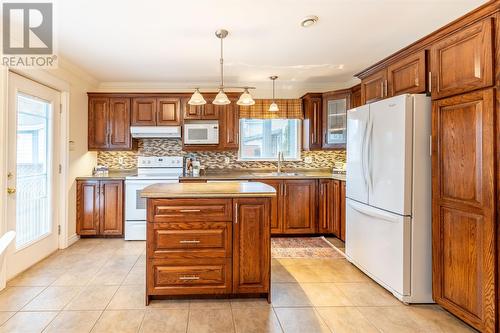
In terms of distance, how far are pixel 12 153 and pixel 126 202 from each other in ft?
4.98

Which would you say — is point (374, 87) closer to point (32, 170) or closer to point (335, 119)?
point (335, 119)

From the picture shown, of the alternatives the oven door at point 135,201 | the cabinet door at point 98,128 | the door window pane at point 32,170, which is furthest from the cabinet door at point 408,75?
the cabinet door at point 98,128

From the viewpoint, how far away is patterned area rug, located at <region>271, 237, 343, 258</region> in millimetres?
3504

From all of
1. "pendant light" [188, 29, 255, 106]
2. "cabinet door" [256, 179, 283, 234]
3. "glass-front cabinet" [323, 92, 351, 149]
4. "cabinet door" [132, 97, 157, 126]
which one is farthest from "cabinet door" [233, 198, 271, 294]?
"cabinet door" [132, 97, 157, 126]

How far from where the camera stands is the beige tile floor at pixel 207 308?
2.03m

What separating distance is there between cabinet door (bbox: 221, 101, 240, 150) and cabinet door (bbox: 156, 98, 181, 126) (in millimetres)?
671

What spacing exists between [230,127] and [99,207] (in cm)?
219

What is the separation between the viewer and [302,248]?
3.76m

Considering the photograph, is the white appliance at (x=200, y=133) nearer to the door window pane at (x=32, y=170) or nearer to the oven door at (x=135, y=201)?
the oven door at (x=135, y=201)

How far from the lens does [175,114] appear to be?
436 centimetres

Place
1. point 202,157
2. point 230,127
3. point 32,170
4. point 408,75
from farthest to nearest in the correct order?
point 202,157 → point 230,127 → point 32,170 → point 408,75

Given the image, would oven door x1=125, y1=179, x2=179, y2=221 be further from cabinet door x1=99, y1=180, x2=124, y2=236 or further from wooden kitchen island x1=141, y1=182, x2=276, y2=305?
wooden kitchen island x1=141, y1=182, x2=276, y2=305

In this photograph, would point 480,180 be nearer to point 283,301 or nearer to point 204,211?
point 283,301

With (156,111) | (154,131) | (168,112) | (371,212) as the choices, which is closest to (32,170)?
(154,131)
